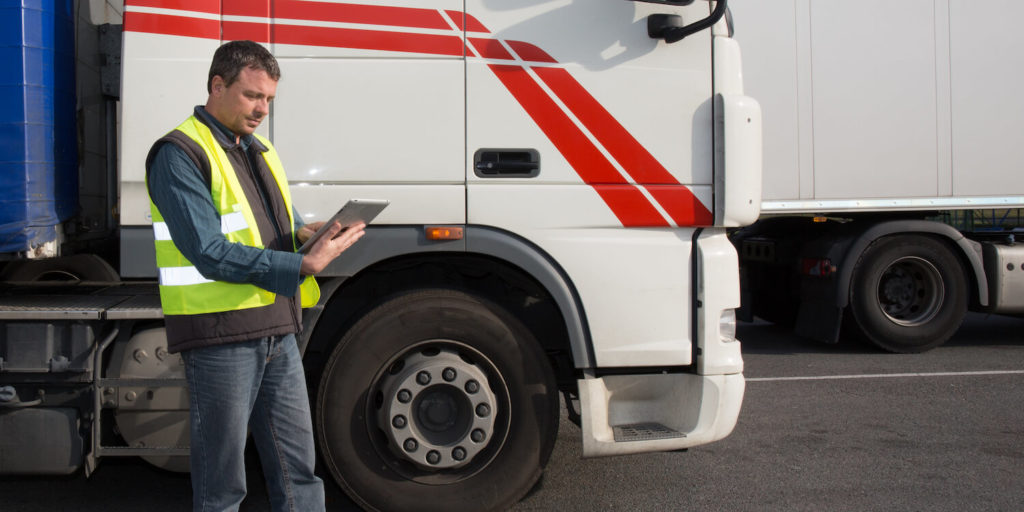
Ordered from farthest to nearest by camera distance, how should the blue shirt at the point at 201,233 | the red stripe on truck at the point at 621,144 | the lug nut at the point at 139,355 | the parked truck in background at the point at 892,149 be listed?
1. the parked truck in background at the point at 892,149
2. the red stripe on truck at the point at 621,144
3. the lug nut at the point at 139,355
4. the blue shirt at the point at 201,233

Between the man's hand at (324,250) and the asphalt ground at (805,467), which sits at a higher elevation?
the man's hand at (324,250)

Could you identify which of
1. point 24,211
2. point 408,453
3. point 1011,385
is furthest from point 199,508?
point 1011,385

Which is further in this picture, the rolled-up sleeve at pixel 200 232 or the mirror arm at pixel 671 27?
the mirror arm at pixel 671 27

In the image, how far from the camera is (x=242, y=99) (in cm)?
262

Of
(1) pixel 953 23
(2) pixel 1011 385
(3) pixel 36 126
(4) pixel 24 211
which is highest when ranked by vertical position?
(1) pixel 953 23

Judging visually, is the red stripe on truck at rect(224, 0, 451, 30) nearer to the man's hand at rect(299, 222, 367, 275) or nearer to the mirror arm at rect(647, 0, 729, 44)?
the mirror arm at rect(647, 0, 729, 44)

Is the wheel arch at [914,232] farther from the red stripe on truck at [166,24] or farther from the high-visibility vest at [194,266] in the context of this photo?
the high-visibility vest at [194,266]

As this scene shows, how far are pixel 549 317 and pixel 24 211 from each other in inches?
85.9

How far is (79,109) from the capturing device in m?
3.63

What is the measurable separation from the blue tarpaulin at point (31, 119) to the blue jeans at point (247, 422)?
123cm

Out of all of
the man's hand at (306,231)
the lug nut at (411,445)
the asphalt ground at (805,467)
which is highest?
the man's hand at (306,231)

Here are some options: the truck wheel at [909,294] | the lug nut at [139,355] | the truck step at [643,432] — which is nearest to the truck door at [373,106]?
the lug nut at [139,355]

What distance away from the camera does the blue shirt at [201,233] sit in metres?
2.49

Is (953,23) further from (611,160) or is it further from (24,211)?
(24,211)
